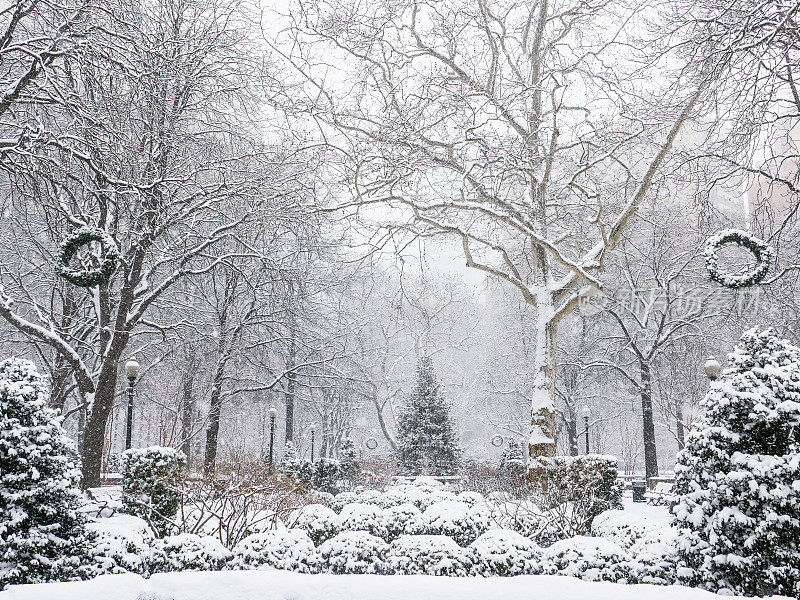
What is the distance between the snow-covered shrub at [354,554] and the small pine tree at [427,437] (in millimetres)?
15742

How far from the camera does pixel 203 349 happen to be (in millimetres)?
18062

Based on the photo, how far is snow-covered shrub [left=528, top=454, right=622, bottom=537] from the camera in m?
9.27

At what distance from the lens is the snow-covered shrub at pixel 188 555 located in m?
6.28

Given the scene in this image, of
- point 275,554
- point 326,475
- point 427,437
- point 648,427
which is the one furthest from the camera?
point 427,437

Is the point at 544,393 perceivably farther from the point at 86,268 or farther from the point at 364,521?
the point at 86,268

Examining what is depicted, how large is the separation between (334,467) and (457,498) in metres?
7.56

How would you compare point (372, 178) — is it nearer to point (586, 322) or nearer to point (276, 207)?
point (276, 207)

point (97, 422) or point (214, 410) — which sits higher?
point (214, 410)

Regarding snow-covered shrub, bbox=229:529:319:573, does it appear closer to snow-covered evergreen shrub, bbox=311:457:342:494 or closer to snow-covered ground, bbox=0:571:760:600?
snow-covered ground, bbox=0:571:760:600

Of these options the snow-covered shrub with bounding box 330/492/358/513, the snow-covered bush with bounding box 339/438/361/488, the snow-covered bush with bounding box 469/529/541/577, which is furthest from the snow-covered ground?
the snow-covered bush with bounding box 339/438/361/488

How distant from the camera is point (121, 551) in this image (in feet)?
22.1

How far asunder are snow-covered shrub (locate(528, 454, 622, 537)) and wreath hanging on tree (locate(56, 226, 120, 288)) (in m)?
8.16

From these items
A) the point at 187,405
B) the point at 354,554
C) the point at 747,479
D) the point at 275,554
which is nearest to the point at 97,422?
the point at 187,405

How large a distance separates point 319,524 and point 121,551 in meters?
2.67
